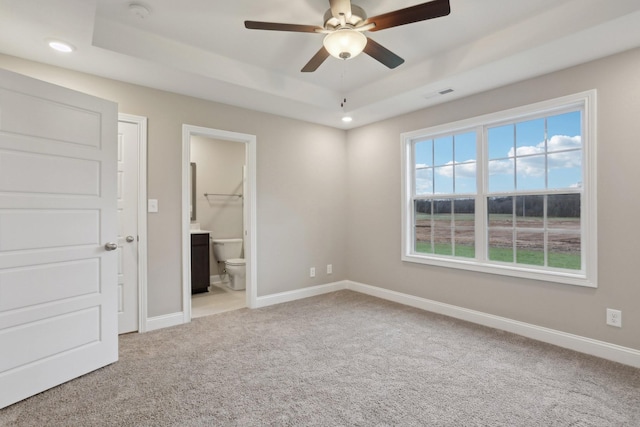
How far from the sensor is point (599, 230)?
261cm

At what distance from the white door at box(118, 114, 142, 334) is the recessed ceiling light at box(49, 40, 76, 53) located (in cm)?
64

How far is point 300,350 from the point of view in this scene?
2734 mm

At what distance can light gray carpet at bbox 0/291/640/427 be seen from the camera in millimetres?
1849

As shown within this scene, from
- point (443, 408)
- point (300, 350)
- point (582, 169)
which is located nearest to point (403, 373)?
point (443, 408)

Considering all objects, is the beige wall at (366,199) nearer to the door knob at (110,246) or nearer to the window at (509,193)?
the window at (509,193)

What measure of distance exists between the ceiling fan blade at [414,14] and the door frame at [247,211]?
222 cm

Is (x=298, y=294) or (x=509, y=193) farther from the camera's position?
(x=298, y=294)

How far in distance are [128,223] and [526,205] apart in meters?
3.89

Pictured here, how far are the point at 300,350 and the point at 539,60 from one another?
318 cm

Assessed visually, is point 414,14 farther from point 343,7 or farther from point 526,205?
point 526,205

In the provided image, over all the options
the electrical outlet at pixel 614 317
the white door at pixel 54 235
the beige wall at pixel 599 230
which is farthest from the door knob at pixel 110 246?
the electrical outlet at pixel 614 317

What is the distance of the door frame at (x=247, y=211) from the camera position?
340 cm

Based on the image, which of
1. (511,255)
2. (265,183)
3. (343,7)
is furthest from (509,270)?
(265,183)

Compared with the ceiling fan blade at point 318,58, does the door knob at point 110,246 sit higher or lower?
lower
